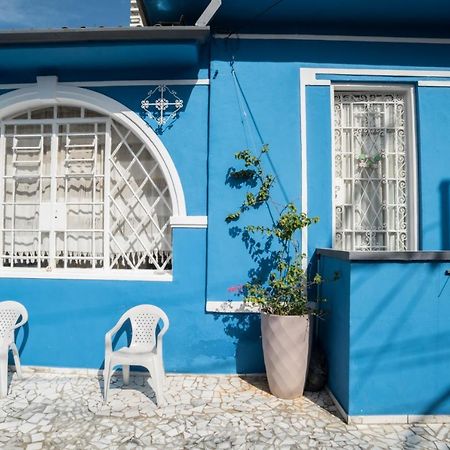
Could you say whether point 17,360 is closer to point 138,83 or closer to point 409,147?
point 138,83

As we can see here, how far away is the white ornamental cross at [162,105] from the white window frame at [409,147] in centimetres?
184

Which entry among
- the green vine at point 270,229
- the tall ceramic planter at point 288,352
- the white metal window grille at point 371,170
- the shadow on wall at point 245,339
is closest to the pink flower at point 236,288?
the green vine at point 270,229

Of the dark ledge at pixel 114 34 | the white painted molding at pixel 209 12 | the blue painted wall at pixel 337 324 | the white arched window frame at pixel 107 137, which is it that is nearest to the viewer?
the blue painted wall at pixel 337 324

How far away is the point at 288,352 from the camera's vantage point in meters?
3.54

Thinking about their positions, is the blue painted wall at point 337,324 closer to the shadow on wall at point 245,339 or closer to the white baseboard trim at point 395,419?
the white baseboard trim at point 395,419

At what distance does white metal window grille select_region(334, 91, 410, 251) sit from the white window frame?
0.05 m

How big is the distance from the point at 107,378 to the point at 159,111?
9.65 feet

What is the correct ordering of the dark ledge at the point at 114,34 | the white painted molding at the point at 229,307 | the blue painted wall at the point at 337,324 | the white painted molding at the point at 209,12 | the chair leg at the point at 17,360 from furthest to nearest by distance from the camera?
the white painted molding at the point at 229,307 → the chair leg at the point at 17,360 → the white painted molding at the point at 209,12 → the dark ledge at the point at 114,34 → the blue painted wall at the point at 337,324

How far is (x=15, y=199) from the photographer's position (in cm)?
461

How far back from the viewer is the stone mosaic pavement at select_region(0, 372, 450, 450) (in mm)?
2883

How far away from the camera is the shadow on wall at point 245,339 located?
4.10 m

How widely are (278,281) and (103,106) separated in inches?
113

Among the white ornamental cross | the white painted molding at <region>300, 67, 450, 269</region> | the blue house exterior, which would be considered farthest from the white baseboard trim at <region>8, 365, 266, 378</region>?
the white ornamental cross

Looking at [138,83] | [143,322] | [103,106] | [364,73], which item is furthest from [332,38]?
[143,322]
